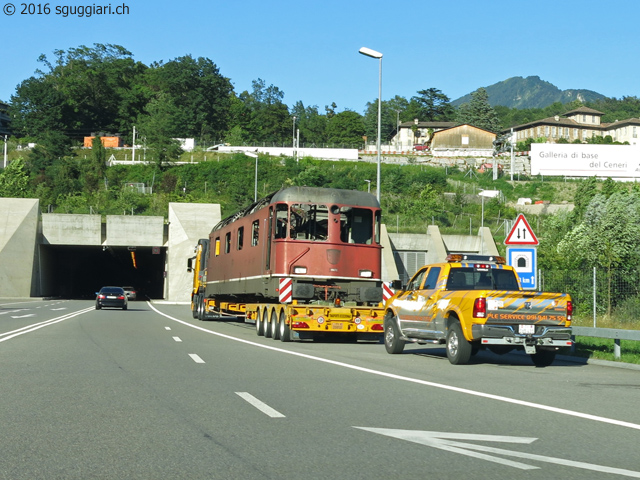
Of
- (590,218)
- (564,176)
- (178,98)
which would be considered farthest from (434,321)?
(178,98)

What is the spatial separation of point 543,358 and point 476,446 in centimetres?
880

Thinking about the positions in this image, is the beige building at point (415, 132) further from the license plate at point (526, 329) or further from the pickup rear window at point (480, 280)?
the license plate at point (526, 329)

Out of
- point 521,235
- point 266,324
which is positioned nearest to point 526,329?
point 521,235

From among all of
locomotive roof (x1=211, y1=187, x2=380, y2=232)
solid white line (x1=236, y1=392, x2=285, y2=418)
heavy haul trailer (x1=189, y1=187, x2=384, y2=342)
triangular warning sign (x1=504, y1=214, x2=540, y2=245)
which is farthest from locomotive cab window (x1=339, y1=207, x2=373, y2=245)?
solid white line (x1=236, y1=392, x2=285, y2=418)

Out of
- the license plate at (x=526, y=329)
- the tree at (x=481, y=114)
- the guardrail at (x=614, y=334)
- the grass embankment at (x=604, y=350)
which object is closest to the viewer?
the license plate at (x=526, y=329)

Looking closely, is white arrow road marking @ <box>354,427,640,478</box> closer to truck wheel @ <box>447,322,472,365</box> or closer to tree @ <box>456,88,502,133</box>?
truck wheel @ <box>447,322,472,365</box>

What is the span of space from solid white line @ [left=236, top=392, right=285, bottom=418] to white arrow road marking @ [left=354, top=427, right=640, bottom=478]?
1.16 metres

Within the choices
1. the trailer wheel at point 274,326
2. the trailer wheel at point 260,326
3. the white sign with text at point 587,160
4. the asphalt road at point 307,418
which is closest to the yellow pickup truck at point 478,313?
the asphalt road at point 307,418

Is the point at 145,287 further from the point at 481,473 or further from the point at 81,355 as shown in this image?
the point at 481,473

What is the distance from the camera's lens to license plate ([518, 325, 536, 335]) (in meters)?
14.5

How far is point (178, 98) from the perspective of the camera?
509 ft

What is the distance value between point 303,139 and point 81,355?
551 ft

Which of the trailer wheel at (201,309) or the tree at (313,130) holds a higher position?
the tree at (313,130)

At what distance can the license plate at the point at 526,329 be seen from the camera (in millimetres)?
14539
